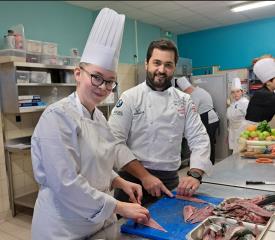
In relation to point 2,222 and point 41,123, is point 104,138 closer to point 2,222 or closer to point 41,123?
point 41,123

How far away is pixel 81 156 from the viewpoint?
3.11 feet

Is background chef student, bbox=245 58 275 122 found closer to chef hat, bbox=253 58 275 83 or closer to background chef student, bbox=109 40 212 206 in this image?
chef hat, bbox=253 58 275 83

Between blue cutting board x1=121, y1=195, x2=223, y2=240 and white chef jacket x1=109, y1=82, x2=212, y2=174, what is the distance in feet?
1.39

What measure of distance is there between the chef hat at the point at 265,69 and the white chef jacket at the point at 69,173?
6.06ft

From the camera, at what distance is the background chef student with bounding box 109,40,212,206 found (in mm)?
1573

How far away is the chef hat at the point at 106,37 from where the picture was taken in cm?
105

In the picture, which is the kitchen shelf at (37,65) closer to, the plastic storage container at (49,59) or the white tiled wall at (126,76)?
the plastic storage container at (49,59)

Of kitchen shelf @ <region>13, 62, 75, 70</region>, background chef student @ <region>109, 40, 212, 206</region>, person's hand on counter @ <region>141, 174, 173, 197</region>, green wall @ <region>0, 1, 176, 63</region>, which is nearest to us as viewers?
person's hand on counter @ <region>141, 174, 173, 197</region>

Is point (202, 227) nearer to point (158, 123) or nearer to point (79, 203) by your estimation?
point (79, 203)

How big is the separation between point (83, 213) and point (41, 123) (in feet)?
1.02

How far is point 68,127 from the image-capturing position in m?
0.92

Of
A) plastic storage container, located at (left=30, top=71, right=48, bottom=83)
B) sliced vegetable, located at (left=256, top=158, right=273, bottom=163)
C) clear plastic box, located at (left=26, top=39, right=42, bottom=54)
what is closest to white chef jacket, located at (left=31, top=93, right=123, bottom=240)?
sliced vegetable, located at (left=256, top=158, right=273, bottom=163)

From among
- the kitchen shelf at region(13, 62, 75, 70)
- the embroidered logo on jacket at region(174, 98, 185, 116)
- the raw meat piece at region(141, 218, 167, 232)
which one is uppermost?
the kitchen shelf at region(13, 62, 75, 70)

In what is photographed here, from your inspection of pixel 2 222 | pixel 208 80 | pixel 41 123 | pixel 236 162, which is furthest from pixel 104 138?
pixel 208 80
